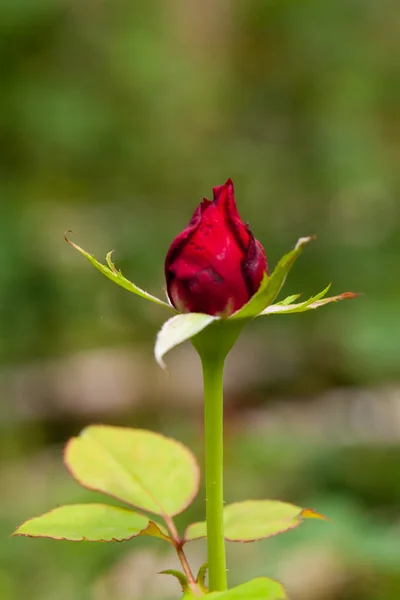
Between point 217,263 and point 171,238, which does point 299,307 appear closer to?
point 217,263

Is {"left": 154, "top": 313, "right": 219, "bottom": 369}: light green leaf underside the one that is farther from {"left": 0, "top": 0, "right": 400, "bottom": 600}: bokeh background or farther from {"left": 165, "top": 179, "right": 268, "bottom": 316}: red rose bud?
{"left": 0, "top": 0, "right": 400, "bottom": 600}: bokeh background

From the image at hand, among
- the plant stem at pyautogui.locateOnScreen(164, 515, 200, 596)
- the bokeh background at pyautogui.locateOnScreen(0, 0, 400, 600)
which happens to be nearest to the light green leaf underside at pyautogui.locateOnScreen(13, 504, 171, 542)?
the plant stem at pyautogui.locateOnScreen(164, 515, 200, 596)

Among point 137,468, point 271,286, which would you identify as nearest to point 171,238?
point 137,468

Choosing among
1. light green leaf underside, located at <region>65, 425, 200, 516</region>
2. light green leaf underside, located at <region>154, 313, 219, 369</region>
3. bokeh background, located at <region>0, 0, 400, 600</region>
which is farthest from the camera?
bokeh background, located at <region>0, 0, 400, 600</region>

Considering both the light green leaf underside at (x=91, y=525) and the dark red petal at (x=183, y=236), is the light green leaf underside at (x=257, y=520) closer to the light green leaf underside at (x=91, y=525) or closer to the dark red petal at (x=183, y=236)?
the light green leaf underside at (x=91, y=525)

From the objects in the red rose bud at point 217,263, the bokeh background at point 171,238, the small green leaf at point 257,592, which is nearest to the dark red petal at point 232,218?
the red rose bud at point 217,263

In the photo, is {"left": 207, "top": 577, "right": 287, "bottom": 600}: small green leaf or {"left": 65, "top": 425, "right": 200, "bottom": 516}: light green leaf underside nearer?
{"left": 207, "top": 577, "right": 287, "bottom": 600}: small green leaf
